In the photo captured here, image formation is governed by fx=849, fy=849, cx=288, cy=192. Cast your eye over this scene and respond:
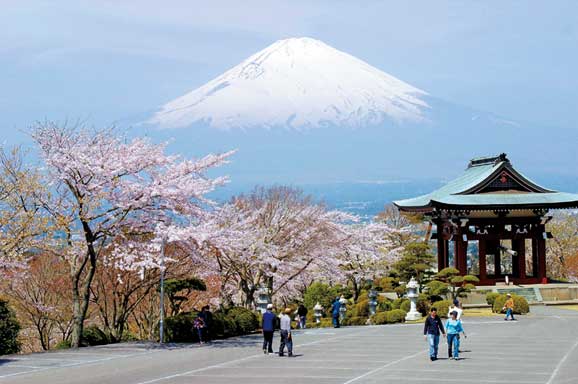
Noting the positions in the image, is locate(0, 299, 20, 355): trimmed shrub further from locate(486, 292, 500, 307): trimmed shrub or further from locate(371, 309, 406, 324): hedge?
locate(486, 292, 500, 307): trimmed shrub

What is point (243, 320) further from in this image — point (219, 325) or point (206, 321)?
point (206, 321)

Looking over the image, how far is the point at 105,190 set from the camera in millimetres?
30312

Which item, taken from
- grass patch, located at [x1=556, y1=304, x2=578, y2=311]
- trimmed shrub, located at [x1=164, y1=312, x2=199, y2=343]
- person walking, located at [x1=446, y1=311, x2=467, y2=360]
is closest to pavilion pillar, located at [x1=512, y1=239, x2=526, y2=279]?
grass patch, located at [x1=556, y1=304, x2=578, y2=311]

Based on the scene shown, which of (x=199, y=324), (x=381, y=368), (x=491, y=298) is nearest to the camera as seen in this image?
(x=381, y=368)

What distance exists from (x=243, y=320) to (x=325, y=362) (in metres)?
12.8

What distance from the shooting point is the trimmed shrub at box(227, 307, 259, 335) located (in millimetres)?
36362

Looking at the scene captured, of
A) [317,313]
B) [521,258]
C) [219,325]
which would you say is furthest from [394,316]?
[521,258]

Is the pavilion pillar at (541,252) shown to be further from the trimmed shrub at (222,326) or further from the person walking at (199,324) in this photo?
the person walking at (199,324)

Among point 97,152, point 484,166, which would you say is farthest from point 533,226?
point 97,152

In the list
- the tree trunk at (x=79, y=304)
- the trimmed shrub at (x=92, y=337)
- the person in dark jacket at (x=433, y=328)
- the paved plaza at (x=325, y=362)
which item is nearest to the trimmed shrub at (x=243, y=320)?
the paved plaza at (x=325, y=362)

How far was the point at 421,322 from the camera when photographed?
137 ft

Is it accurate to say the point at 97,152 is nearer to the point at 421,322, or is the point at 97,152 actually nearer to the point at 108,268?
the point at 108,268

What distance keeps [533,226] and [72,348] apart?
3617cm

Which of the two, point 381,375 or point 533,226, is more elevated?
point 533,226
